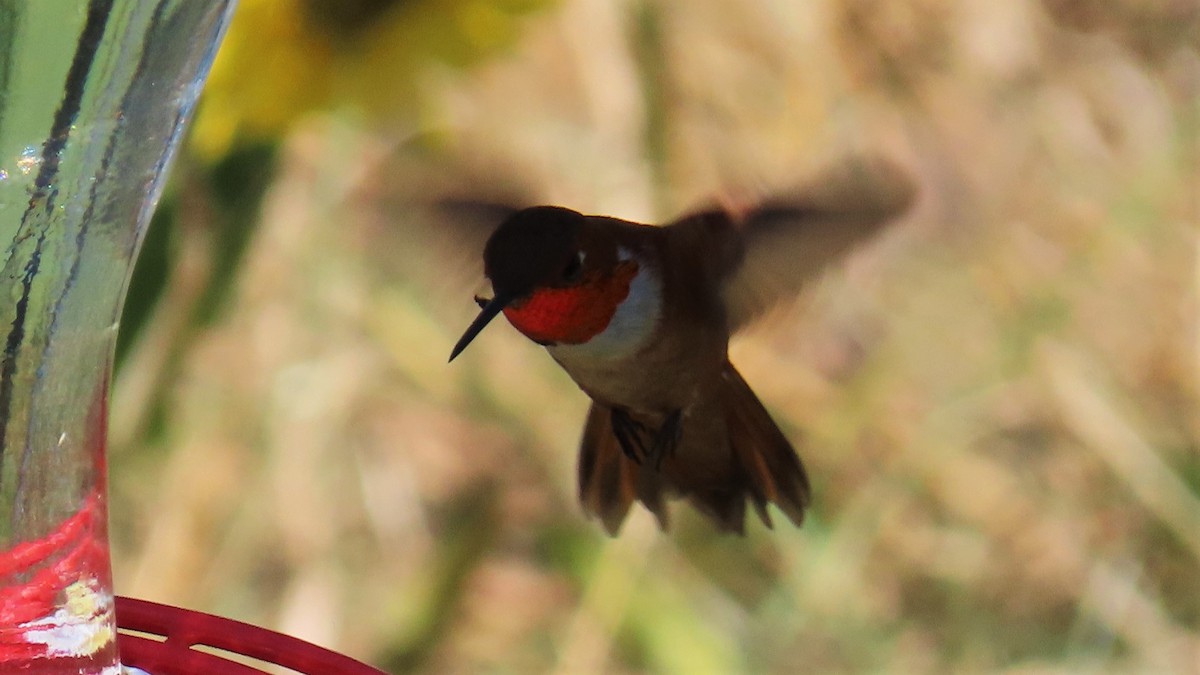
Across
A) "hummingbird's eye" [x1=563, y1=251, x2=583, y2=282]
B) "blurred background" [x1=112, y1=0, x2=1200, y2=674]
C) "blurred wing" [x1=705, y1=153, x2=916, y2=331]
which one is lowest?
"blurred background" [x1=112, y1=0, x2=1200, y2=674]

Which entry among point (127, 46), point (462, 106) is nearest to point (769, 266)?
point (127, 46)

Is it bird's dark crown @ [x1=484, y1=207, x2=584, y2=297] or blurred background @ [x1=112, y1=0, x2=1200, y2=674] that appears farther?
blurred background @ [x1=112, y1=0, x2=1200, y2=674]

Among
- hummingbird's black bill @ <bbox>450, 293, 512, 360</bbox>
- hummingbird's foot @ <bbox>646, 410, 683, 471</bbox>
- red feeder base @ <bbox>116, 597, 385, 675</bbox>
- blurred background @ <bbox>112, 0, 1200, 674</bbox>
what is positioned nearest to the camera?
red feeder base @ <bbox>116, 597, 385, 675</bbox>

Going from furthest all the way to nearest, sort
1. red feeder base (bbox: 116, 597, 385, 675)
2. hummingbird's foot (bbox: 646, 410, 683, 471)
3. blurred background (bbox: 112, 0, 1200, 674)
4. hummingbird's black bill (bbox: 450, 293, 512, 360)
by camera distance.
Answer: blurred background (bbox: 112, 0, 1200, 674) → hummingbird's foot (bbox: 646, 410, 683, 471) → hummingbird's black bill (bbox: 450, 293, 512, 360) → red feeder base (bbox: 116, 597, 385, 675)

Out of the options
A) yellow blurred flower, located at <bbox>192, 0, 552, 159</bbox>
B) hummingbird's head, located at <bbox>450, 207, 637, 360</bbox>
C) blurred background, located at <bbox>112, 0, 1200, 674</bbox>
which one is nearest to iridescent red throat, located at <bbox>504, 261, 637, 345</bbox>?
hummingbird's head, located at <bbox>450, 207, 637, 360</bbox>

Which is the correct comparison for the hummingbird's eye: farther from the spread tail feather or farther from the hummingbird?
the spread tail feather

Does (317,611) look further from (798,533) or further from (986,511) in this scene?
(986,511)

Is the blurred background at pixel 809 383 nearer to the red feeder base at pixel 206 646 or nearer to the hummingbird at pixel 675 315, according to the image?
the hummingbird at pixel 675 315

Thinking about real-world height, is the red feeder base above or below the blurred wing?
below
